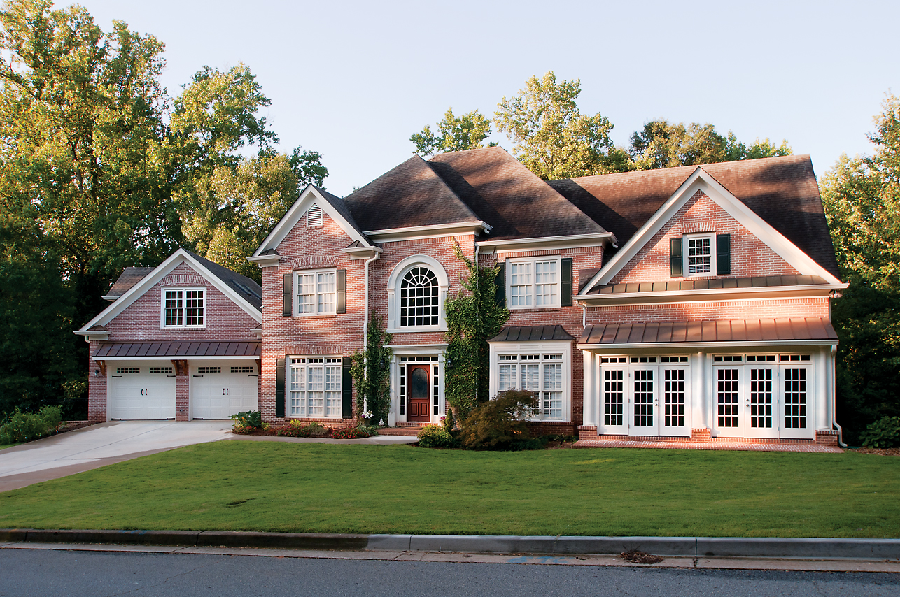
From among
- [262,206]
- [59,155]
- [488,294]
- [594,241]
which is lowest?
[488,294]

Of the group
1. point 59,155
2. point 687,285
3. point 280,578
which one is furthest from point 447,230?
point 59,155

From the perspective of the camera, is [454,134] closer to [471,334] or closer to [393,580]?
[471,334]

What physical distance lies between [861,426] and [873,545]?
15609 millimetres

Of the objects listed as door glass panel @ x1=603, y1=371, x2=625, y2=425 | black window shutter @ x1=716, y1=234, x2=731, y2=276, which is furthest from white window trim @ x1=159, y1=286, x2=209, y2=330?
black window shutter @ x1=716, y1=234, x2=731, y2=276

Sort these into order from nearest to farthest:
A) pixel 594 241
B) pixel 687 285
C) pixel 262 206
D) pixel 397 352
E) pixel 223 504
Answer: pixel 223 504 < pixel 687 285 < pixel 594 241 < pixel 397 352 < pixel 262 206

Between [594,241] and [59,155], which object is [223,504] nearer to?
[594,241]

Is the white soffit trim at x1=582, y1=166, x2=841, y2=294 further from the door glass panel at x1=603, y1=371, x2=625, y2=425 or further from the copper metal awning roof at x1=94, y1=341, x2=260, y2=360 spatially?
the copper metal awning roof at x1=94, y1=341, x2=260, y2=360

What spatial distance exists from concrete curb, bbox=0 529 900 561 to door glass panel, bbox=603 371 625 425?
12.9 metres

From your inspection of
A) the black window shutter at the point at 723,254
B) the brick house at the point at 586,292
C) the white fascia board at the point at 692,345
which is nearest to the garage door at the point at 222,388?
the brick house at the point at 586,292

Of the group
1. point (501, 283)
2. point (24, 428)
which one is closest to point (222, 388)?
point (24, 428)

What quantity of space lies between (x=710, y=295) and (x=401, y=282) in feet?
31.5

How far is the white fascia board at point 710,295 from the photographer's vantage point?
19438mm

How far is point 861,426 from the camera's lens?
21.6 meters

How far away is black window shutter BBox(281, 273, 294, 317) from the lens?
2586cm
